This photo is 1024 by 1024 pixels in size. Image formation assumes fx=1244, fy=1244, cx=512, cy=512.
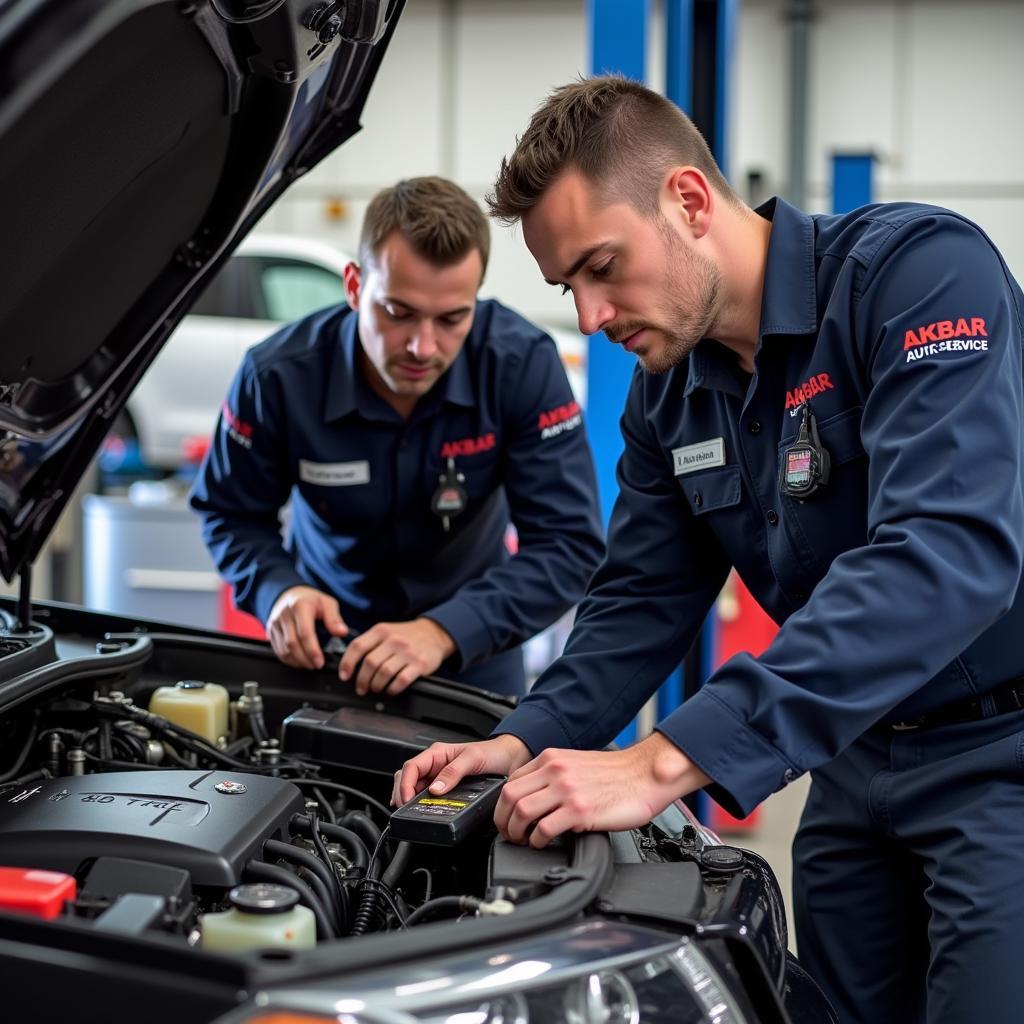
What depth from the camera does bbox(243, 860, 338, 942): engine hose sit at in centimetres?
111

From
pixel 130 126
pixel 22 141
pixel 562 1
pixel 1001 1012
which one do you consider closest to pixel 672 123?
pixel 130 126

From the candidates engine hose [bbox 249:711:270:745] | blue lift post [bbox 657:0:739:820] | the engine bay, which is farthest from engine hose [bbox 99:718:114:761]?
blue lift post [bbox 657:0:739:820]

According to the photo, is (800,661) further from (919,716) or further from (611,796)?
(919,716)

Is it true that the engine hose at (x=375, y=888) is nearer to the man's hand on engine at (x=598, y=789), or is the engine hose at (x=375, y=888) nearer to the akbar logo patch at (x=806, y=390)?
the man's hand on engine at (x=598, y=789)

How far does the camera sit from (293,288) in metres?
7.01

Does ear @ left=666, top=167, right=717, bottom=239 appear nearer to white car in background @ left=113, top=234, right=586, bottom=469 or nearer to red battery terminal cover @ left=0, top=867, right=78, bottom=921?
red battery terminal cover @ left=0, top=867, right=78, bottom=921

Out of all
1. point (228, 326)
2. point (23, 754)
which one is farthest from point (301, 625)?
point (228, 326)

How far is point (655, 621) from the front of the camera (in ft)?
5.33

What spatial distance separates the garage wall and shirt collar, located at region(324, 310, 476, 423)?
6.67 m

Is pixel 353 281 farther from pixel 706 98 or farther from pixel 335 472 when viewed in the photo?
pixel 706 98

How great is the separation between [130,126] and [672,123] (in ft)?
1.98

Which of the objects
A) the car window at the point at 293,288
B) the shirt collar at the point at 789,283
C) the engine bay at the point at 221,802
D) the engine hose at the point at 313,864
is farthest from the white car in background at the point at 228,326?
the engine hose at the point at 313,864

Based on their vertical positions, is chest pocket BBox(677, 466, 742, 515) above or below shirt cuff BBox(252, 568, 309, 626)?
above

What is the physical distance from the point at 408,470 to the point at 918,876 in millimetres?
1128
